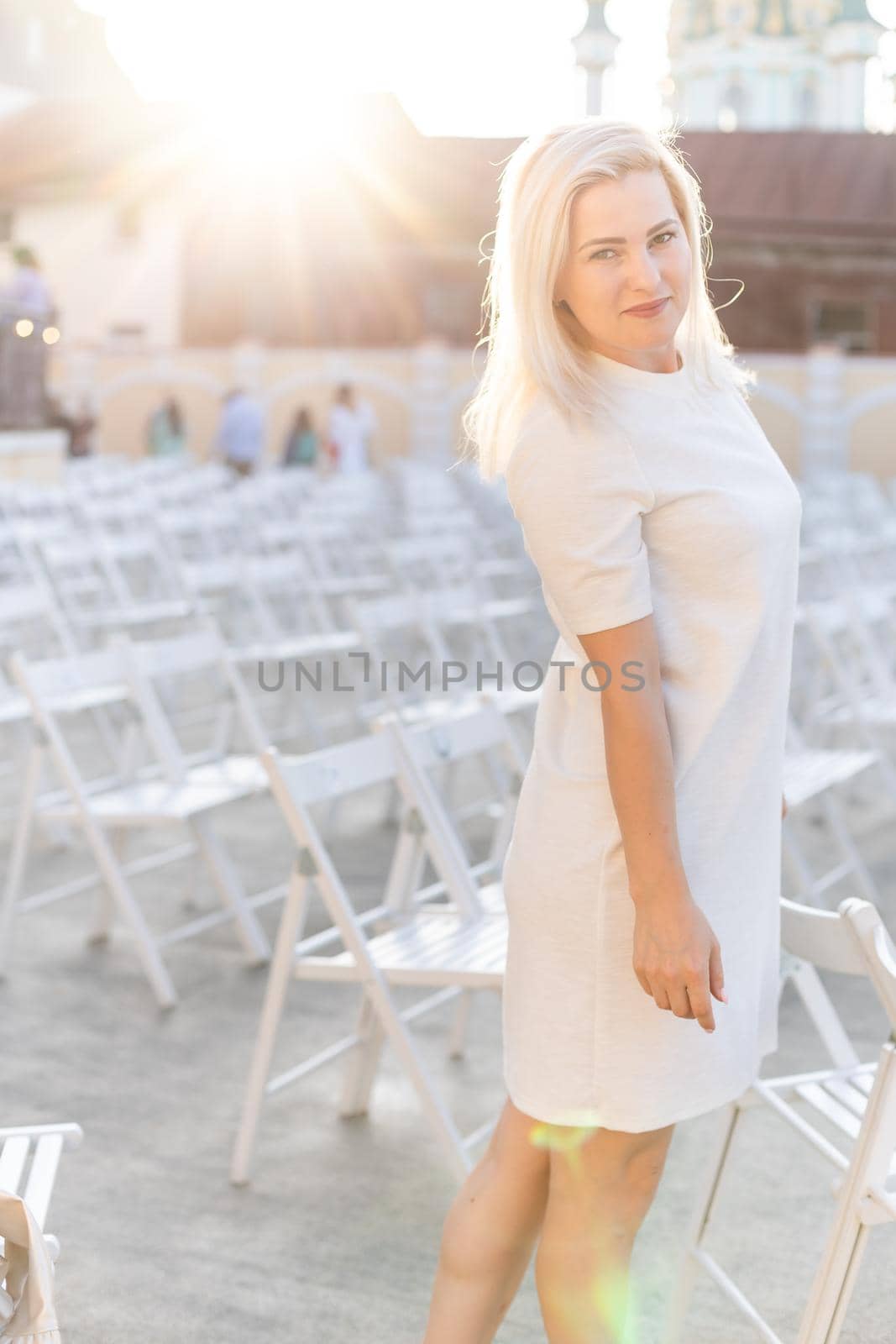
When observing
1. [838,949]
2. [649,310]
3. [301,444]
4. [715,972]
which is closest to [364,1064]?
[838,949]

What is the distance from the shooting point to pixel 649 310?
2018mm

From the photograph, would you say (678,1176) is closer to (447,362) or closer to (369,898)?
(369,898)

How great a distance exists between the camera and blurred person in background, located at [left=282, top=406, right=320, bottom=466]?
18.4 metres

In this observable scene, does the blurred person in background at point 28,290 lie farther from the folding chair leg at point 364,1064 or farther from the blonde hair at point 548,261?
the blonde hair at point 548,261

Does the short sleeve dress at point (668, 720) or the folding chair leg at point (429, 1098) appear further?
the folding chair leg at point (429, 1098)

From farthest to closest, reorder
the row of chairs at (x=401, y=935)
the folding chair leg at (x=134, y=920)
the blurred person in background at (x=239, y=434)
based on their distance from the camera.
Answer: the blurred person in background at (x=239, y=434) < the folding chair leg at (x=134, y=920) < the row of chairs at (x=401, y=935)

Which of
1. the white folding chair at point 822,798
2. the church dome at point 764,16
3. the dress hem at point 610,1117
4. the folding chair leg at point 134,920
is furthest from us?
the church dome at point 764,16

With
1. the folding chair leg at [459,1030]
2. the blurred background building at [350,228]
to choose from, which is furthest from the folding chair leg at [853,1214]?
the blurred background building at [350,228]

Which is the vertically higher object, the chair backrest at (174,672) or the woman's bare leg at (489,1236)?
the woman's bare leg at (489,1236)

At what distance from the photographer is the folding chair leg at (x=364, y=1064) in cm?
375

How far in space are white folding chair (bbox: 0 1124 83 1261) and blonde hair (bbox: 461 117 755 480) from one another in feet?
3.51

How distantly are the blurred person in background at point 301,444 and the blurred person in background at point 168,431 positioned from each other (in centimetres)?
208

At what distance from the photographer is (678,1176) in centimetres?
353

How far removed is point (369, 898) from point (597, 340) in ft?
11.6
